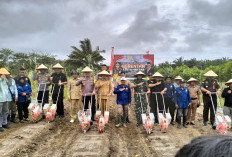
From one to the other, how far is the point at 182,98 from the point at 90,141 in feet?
11.0

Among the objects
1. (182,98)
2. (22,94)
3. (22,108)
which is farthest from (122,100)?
(22,108)

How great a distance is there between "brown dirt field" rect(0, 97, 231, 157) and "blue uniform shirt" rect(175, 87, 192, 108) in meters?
0.76

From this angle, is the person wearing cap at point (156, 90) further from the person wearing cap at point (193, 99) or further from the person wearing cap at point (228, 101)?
the person wearing cap at point (228, 101)

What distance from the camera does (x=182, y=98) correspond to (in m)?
6.43

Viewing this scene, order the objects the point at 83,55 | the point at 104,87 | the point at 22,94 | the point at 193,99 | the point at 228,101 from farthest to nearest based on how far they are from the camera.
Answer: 1. the point at 83,55
2. the point at 193,99
3. the point at 104,87
4. the point at 22,94
5. the point at 228,101

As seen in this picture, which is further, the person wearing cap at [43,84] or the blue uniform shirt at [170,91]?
the person wearing cap at [43,84]

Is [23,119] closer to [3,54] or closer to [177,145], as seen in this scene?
[177,145]

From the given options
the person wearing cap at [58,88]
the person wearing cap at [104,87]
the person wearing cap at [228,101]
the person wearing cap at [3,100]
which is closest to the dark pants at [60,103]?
the person wearing cap at [58,88]

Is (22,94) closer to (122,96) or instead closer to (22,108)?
(22,108)

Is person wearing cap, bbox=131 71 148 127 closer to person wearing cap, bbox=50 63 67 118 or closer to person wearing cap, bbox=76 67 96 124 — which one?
person wearing cap, bbox=76 67 96 124

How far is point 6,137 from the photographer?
4848mm

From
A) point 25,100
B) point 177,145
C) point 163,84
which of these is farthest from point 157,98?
point 25,100

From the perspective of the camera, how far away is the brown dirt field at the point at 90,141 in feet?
13.6

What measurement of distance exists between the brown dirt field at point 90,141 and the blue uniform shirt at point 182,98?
76 cm
